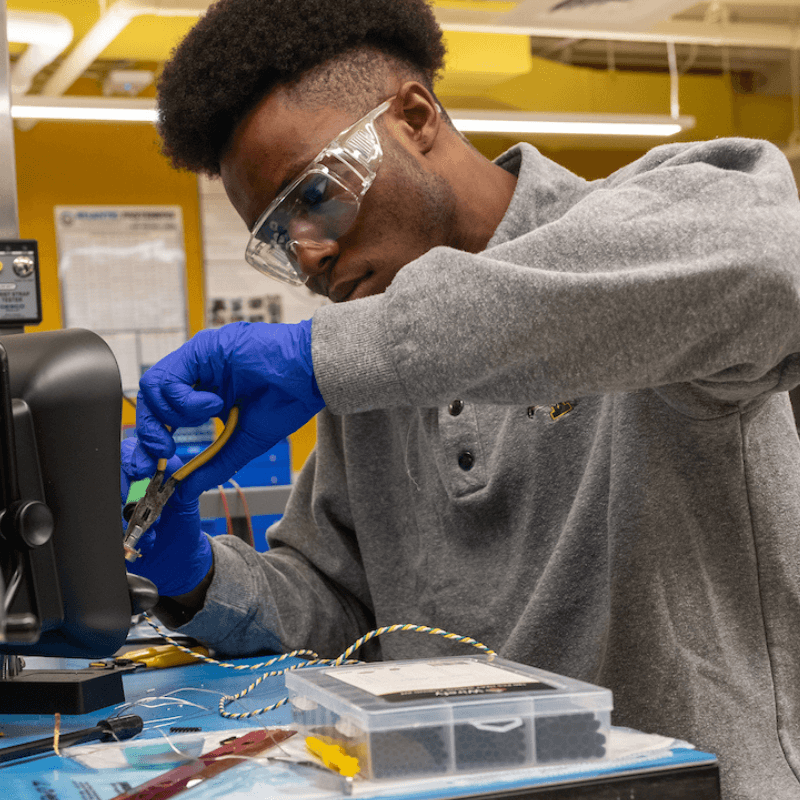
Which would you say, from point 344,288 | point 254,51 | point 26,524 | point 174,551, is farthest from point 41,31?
point 26,524

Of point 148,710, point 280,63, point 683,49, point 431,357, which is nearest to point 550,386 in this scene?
point 431,357

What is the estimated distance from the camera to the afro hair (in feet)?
4.13

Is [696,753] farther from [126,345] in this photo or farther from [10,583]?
[126,345]

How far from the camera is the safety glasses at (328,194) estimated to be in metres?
1.22

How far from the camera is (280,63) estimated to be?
124 cm

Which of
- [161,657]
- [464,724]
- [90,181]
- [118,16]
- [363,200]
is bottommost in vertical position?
[161,657]

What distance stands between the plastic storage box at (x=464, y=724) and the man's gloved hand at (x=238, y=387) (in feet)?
1.03

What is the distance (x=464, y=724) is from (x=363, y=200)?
2.55 feet

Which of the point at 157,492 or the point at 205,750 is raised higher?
the point at 157,492

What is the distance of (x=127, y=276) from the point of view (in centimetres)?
610

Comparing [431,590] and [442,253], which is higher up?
[442,253]

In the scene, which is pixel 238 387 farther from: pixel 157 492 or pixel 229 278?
pixel 229 278

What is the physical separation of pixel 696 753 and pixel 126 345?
18.9 ft

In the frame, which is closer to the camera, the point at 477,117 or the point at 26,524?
the point at 26,524
